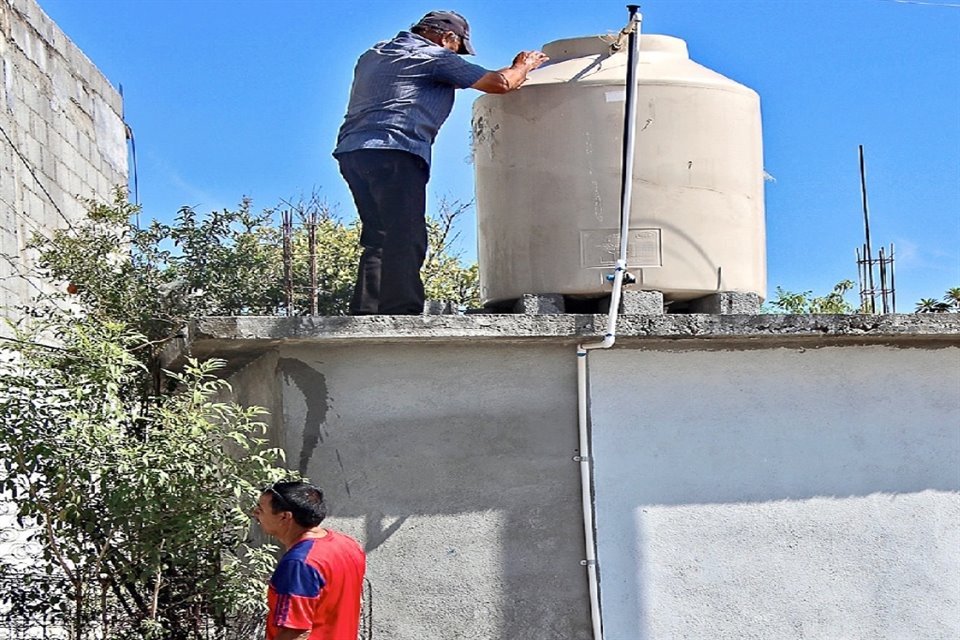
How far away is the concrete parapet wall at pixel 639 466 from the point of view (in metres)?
5.18

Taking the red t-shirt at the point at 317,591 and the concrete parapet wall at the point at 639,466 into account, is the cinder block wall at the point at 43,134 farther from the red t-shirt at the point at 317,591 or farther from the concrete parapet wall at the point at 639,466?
the red t-shirt at the point at 317,591

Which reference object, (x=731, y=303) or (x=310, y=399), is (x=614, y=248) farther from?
(x=310, y=399)

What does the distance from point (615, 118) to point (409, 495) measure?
1.99m

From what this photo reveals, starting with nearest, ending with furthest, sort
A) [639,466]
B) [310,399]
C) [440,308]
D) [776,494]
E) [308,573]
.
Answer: [308,573] → [310,399] → [639,466] → [776,494] → [440,308]

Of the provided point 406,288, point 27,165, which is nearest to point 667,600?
point 406,288

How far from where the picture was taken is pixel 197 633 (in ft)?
18.1

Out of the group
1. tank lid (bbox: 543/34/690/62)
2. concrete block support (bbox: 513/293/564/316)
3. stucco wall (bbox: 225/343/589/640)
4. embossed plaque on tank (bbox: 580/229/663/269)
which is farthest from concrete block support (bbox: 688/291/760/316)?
tank lid (bbox: 543/34/690/62)

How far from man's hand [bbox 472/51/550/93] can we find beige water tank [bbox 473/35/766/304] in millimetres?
105

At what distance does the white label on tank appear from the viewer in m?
5.62

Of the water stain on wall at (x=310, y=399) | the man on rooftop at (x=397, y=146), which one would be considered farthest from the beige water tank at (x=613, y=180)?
the water stain on wall at (x=310, y=399)

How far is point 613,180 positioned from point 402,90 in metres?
1.07

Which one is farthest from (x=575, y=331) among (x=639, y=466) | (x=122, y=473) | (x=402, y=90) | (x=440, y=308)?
(x=122, y=473)

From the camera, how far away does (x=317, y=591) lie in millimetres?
4188

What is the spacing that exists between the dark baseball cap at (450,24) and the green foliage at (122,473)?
200cm
